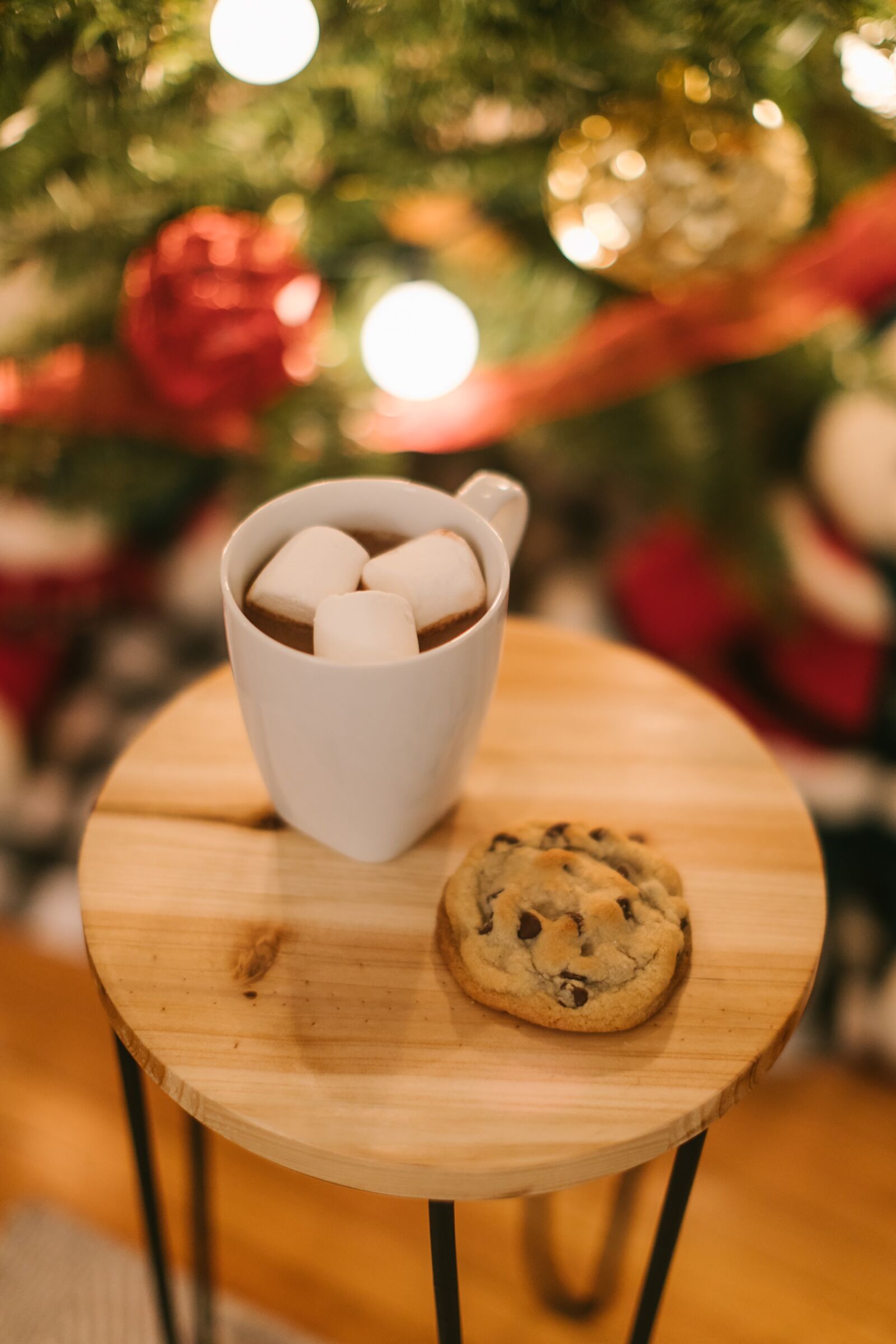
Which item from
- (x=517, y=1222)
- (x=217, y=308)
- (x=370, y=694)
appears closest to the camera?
(x=370, y=694)

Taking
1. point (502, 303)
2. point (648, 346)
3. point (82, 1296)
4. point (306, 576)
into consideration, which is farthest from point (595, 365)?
point (82, 1296)

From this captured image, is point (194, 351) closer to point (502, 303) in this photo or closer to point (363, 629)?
point (502, 303)

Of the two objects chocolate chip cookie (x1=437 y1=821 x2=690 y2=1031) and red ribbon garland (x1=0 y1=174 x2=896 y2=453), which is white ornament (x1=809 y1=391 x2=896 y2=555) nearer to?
red ribbon garland (x1=0 y1=174 x2=896 y2=453)

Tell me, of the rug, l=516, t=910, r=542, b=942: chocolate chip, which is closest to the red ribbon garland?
l=516, t=910, r=542, b=942: chocolate chip

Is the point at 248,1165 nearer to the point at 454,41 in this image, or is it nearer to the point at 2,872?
the point at 2,872

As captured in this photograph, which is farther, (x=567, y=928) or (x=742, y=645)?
(x=742, y=645)

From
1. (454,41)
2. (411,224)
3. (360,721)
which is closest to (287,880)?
(360,721)

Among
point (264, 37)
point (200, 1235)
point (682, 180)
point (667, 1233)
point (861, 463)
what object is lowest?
point (200, 1235)
